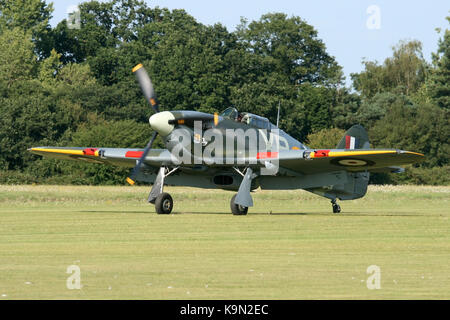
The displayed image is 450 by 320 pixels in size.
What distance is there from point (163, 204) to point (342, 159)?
5.04 metres

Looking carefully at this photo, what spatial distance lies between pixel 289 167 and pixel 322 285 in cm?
1481

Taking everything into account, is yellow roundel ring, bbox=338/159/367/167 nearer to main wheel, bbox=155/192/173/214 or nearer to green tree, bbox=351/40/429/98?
main wheel, bbox=155/192/173/214

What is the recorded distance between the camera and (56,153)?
26922mm

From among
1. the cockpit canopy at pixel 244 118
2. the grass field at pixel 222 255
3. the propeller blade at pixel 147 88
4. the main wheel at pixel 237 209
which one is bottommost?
the grass field at pixel 222 255

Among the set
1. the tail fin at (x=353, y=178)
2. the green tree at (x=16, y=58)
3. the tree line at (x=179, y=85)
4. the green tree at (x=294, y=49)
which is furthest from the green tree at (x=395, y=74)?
the tail fin at (x=353, y=178)

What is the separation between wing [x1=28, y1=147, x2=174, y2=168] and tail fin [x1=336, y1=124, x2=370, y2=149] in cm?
541

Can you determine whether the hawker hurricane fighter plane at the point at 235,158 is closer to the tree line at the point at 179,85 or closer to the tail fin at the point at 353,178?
the tail fin at the point at 353,178

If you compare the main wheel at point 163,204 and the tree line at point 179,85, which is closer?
the main wheel at point 163,204

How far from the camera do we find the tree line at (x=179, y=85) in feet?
197

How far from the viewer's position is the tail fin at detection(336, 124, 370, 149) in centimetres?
2600

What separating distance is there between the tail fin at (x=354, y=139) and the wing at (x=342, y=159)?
1338mm

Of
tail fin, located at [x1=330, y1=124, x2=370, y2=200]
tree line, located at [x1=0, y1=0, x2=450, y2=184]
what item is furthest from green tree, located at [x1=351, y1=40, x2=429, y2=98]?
tail fin, located at [x1=330, y1=124, x2=370, y2=200]

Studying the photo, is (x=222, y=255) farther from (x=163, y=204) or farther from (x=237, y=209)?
(x=163, y=204)
